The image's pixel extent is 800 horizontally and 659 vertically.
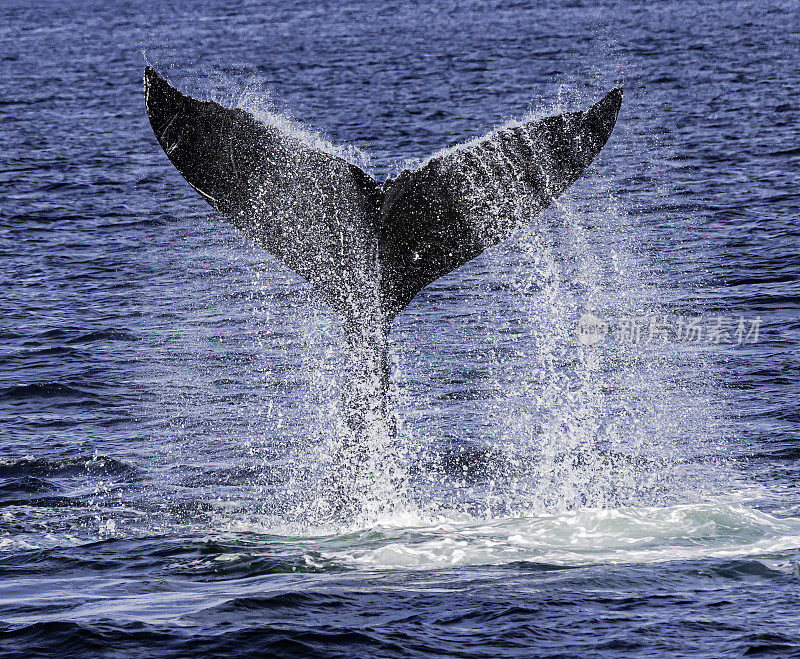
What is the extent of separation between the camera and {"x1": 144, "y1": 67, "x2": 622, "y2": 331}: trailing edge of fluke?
7906mm

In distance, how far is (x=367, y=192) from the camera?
8.31 meters

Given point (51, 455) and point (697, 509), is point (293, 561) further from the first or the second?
point (51, 455)

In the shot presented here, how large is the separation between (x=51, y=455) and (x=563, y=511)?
188 inches

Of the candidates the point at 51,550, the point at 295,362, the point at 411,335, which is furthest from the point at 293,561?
the point at 411,335

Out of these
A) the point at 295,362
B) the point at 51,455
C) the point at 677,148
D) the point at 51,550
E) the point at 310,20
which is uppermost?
the point at 310,20

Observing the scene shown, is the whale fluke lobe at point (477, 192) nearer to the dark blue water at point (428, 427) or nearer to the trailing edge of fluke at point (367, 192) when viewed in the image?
the trailing edge of fluke at point (367, 192)

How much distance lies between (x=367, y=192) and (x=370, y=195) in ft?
0.11

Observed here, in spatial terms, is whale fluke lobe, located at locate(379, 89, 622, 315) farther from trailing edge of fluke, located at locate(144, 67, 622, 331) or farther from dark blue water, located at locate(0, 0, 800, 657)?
dark blue water, located at locate(0, 0, 800, 657)

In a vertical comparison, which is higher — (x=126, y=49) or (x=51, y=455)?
(x=126, y=49)

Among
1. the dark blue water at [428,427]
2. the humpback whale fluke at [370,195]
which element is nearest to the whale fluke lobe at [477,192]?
the humpback whale fluke at [370,195]

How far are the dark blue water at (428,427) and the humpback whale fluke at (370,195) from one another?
1.20 m

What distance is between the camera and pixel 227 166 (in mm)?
7977

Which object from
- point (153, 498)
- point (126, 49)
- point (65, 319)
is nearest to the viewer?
point (153, 498)

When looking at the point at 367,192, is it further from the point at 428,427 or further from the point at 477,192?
the point at 428,427
